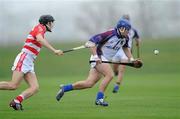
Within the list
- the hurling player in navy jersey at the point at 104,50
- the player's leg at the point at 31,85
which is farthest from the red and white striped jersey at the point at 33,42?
the hurling player in navy jersey at the point at 104,50

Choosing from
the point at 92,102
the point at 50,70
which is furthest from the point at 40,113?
the point at 50,70

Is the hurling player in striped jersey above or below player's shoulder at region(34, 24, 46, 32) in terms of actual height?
below

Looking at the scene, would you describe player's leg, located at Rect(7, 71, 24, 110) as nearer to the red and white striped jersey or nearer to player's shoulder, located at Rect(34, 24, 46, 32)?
the red and white striped jersey

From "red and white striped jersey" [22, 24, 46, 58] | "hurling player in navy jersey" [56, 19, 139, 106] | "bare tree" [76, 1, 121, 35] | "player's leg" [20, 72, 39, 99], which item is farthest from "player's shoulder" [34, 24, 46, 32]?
"bare tree" [76, 1, 121, 35]

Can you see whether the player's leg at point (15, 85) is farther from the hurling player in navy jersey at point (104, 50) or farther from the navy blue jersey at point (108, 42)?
the navy blue jersey at point (108, 42)

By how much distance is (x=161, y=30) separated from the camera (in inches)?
2331

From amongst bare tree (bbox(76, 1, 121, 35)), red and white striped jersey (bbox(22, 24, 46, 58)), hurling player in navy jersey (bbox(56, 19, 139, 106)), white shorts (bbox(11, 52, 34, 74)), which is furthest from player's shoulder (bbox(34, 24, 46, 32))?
bare tree (bbox(76, 1, 121, 35))

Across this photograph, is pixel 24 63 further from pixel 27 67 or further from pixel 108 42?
pixel 108 42

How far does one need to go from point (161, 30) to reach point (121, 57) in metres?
36.0

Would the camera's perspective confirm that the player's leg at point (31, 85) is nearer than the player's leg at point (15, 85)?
No

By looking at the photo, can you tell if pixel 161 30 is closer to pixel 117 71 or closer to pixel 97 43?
pixel 117 71

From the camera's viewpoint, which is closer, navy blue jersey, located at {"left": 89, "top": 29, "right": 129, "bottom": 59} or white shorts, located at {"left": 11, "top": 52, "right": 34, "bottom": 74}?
white shorts, located at {"left": 11, "top": 52, "right": 34, "bottom": 74}

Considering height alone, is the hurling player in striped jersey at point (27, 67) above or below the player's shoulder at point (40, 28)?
below

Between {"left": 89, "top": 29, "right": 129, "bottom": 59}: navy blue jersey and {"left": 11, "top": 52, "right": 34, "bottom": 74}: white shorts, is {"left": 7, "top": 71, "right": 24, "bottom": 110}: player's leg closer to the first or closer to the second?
{"left": 11, "top": 52, "right": 34, "bottom": 74}: white shorts
